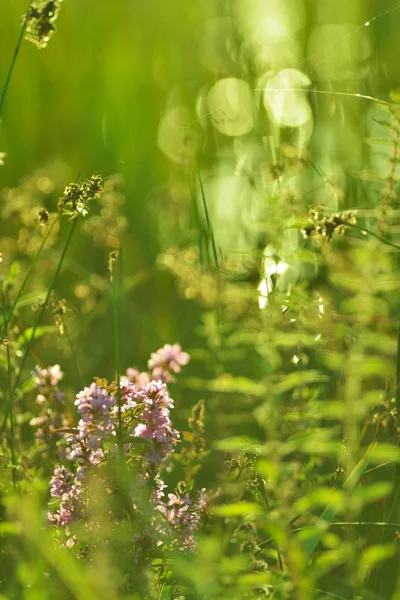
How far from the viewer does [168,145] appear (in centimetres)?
462

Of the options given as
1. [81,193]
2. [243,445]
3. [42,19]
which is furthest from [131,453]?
[42,19]

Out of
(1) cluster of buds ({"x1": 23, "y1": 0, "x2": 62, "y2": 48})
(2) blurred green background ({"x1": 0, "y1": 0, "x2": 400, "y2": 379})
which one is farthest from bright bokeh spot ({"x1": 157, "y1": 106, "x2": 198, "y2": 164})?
(1) cluster of buds ({"x1": 23, "y1": 0, "x2": 62, "y2": 48})

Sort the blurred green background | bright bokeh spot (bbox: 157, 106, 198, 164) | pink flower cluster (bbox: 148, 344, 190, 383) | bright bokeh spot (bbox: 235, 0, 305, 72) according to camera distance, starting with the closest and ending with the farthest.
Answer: pink flower cluster (bbox: 148, 344, 190, 383) < the blurred green background < bright bokeh spot (bbox: 235, 0, 305, 72) < bright bokeh spot (bbox: 157, 106, 198, 164)

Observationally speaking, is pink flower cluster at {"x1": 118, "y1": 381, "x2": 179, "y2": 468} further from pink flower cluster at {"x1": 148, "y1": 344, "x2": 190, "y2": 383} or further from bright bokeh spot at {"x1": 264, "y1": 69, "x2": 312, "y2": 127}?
bright bokeh spot at {"x1": 264, "y1": 69, "x2": 312, "y2": 127}

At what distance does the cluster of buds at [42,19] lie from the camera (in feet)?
5.85

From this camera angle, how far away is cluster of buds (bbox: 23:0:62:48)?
178 centimetres

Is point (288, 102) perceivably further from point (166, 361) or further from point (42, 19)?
point (42, 19)

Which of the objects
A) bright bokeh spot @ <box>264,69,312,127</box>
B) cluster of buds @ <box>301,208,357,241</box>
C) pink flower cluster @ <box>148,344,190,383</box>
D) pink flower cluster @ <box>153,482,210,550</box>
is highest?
bright bokeh spot @ <box>264,69,312,127</box>

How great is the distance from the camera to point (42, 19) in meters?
1.79

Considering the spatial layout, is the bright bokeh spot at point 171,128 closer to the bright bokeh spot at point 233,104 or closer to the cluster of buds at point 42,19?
the bright bokeh spot at point 233,104

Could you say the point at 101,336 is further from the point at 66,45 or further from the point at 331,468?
the point at 66,45

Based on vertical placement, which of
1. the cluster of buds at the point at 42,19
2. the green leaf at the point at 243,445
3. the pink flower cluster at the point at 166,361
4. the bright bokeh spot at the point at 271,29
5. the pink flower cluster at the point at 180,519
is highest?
the bright bokeh spot at the point at 271,29

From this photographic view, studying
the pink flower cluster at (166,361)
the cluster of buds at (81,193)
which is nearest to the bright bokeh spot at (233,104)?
the pink flower cluster at (166,361)

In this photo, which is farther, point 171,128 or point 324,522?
point 171,128
